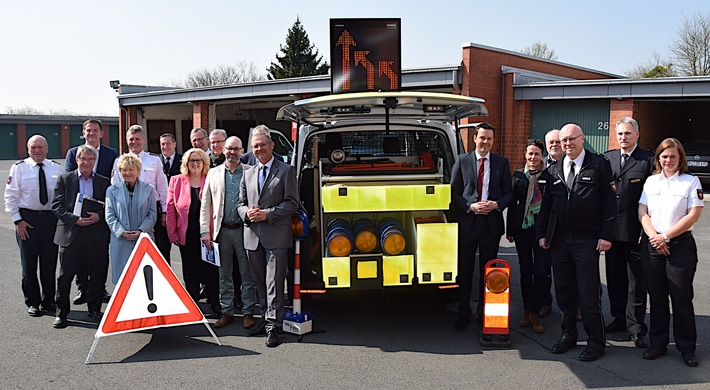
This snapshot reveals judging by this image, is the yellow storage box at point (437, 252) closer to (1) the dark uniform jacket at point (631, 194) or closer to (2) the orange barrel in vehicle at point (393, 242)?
(2) the orange barrel in vehicle at point (393, 242)

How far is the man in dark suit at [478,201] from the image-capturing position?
5855mm

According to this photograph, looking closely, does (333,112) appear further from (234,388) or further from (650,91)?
(650,91)

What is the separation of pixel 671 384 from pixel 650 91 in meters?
15.5

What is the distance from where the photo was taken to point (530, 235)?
19.9 feet

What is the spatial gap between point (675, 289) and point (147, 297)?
4.38 m

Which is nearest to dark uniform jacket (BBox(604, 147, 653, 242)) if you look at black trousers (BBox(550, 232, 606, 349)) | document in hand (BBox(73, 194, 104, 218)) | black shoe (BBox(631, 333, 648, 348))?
black trousers (BBox(550, 232, 606, 349))

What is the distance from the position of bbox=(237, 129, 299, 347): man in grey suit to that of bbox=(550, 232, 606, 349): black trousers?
7.75ft

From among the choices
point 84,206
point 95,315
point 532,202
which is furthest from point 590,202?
point 95,315

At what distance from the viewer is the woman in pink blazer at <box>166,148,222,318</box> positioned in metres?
6.46

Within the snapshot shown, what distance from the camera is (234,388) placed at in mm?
4551

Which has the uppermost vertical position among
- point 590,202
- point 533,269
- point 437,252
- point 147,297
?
point 590,202

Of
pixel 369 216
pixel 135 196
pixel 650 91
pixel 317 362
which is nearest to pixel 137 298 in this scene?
pixel 135 196

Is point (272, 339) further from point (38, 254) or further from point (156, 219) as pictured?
point (38, 254)

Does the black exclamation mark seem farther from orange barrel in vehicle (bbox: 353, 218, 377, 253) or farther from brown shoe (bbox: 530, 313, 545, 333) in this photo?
A: brown shoe (bbox: 530, 313, 545, 333)
